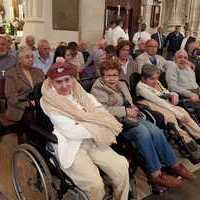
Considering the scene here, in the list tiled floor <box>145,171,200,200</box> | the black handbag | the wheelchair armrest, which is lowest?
tiled floor <box>145,171,200,200</box>

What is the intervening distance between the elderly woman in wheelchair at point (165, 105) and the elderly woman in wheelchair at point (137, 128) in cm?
35

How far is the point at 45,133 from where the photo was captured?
2.04m

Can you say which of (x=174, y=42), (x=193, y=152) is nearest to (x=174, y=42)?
(x=174, y=42)

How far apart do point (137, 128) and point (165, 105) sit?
67 centimetres

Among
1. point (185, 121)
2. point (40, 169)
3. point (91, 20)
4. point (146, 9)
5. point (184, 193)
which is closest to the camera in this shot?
point (40, 169)

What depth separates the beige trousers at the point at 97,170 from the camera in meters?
1.86

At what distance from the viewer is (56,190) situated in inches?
80.2

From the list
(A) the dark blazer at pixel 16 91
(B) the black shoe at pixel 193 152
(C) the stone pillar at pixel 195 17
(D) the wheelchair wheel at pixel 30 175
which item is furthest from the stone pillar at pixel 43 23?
(C) the stone pillar at pixel 195 17

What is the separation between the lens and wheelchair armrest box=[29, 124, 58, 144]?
197 cm

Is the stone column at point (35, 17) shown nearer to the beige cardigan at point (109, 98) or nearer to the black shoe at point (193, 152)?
the beige cardigan at point (109, 98)

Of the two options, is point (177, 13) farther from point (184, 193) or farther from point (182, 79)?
point (184, 193)

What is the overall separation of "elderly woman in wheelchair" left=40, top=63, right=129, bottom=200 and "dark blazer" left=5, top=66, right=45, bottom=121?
25.7 inches

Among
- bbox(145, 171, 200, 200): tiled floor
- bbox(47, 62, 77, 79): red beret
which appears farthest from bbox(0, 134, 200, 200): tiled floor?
bbox(47, 62, 77, 79): red beret

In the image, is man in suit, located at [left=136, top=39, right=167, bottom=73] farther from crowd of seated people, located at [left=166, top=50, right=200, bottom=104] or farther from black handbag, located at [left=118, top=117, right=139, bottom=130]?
black handbag, located at [left=118, top=117, right=139, bottom=130]
